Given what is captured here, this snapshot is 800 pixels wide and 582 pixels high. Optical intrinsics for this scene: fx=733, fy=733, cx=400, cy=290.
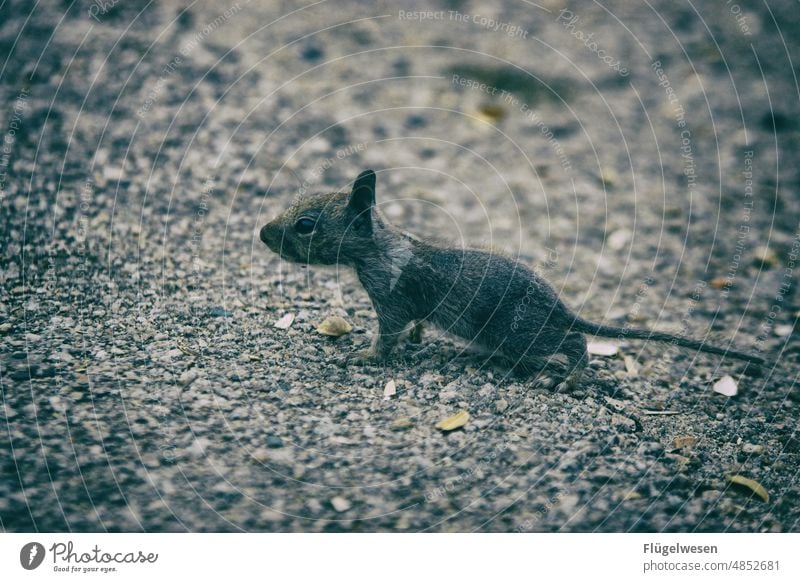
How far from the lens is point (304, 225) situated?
12.8 ft

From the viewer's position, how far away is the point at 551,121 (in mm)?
6656

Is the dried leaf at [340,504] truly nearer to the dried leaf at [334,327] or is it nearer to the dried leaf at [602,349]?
the dried leaf at [334,327]

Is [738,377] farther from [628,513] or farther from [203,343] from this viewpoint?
[203,343]

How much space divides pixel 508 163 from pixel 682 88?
6.76ft

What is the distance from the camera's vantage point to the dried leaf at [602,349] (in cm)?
430

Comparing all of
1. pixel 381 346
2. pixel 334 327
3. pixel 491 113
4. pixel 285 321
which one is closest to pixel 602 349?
pixel 381 346

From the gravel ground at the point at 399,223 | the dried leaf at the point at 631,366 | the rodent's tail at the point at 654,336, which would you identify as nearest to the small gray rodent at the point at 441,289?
the rodent's tail at the point at 654,336

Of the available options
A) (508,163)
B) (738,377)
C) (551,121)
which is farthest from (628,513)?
(551,121)

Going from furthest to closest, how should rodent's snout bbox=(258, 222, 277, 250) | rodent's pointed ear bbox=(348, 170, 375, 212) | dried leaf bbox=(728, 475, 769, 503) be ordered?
rodent's snout bbox=(258, 222, 277, 250) < rodent's pointed ear bbox=(348, 170, 375, 212) < dried leaf bbox=(728, 475, 769, 503)

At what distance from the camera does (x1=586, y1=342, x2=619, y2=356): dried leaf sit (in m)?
4.30

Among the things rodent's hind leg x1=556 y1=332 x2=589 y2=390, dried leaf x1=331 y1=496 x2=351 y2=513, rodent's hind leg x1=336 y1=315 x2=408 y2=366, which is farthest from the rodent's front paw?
rodent's hind leg x1=556 y1=332 x2=589 y2=390

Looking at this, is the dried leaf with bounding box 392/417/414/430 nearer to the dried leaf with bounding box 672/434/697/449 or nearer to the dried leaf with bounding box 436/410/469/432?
the dried leaf with bounding box 436/410/469/432
